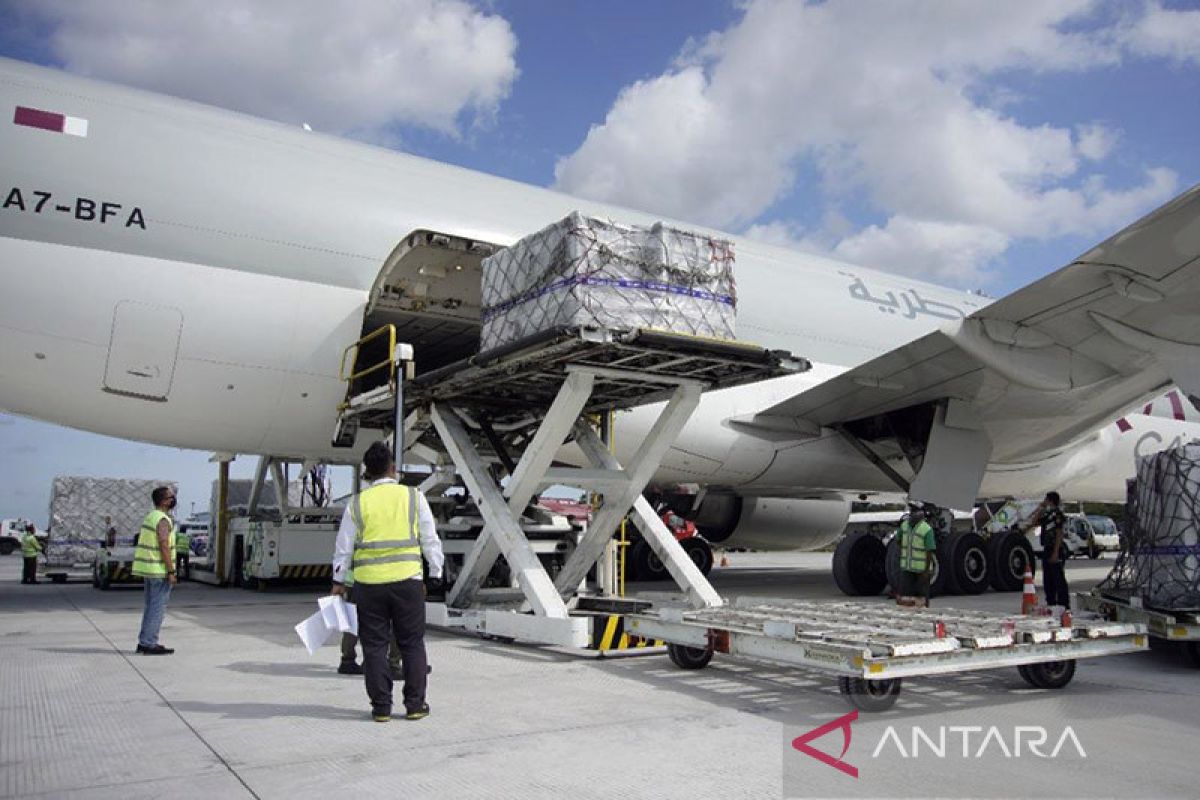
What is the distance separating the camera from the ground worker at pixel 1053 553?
1074cm

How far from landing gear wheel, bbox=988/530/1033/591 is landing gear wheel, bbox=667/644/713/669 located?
8.15 m

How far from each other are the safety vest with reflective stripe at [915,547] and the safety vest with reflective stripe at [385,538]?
694 centimetres

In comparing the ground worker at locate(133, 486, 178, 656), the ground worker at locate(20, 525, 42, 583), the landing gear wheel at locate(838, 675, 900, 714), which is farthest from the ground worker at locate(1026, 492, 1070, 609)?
the ground worker at locate(20, 525, 42, 583)

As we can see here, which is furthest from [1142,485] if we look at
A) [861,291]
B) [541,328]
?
[861,291]

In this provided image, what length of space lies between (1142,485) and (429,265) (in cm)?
694

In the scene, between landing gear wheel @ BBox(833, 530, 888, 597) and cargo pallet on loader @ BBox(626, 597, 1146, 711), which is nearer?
cargo pallet on loader @ BBox(626, 597, 1146, 711)

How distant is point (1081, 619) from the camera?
6367mm

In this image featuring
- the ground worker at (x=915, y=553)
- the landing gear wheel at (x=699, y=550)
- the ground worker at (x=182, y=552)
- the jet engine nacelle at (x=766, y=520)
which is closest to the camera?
the ground worker at (x=915, y=553)

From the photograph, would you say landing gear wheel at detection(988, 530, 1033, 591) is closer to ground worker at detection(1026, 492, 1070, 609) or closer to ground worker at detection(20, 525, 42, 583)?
ground worker at detection(1026, 492, 1070, 609)

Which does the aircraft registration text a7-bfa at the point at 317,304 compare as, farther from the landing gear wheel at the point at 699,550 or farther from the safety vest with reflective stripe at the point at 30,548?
the safety vest with reflective stripe at the point at 30,548

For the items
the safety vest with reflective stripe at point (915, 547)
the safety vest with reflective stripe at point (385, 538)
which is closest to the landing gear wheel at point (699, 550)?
the safety vest with reflective stripe at point (915, 547)

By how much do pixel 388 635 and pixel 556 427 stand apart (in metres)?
2.82

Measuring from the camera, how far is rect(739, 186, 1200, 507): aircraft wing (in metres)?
8.45

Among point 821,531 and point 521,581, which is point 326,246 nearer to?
point 521,581
